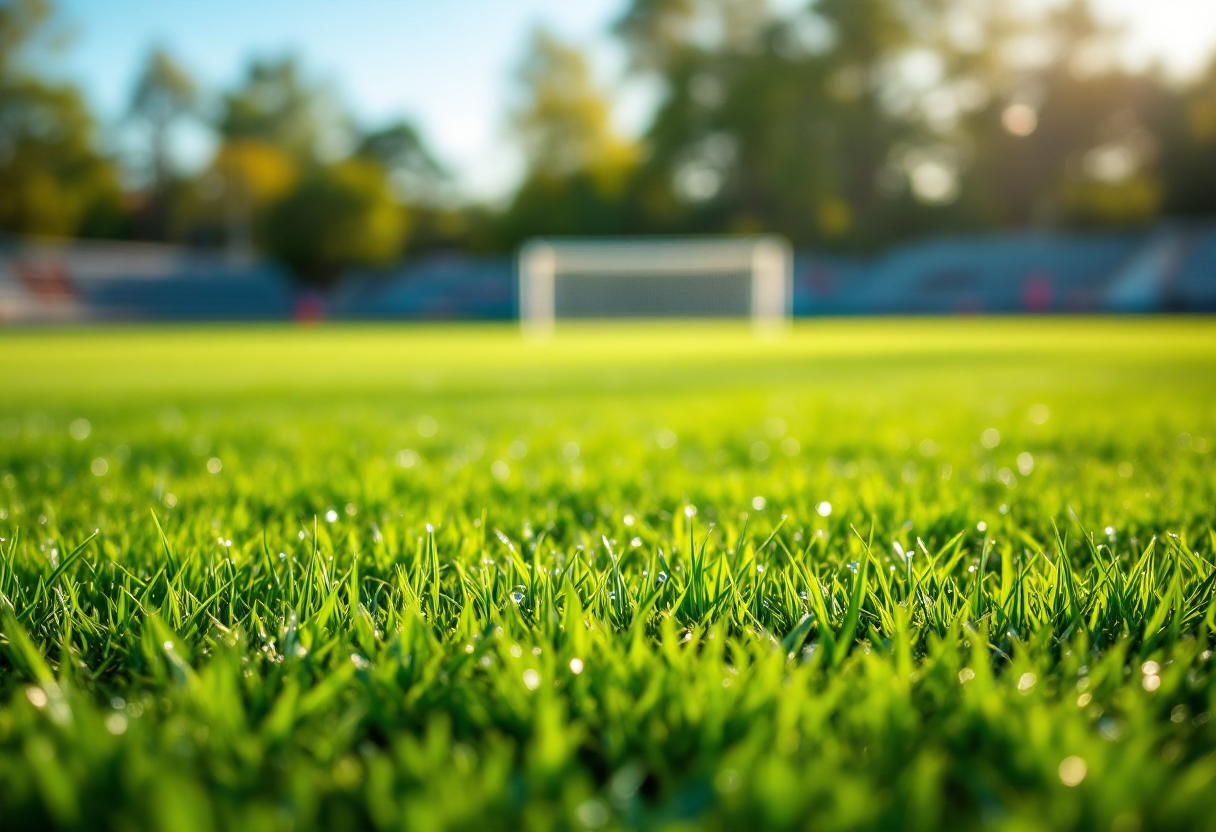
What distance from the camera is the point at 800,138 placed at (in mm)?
44094

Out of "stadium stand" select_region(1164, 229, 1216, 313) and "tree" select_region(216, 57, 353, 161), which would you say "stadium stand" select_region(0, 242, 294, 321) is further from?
"stadium stand" select_region(1164, 229, 1216, 313)

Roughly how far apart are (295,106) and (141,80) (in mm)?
10200

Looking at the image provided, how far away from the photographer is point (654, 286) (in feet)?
110

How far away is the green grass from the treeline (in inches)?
1747

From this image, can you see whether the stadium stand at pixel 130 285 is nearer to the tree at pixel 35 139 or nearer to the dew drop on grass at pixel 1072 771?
the tree at pixel 35 139

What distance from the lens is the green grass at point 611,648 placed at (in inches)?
27.9

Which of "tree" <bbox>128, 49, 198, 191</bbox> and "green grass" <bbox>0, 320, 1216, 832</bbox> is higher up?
"tree" <bbox>128, 49, 198, 191</bbox>

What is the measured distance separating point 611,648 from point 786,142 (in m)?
46.0

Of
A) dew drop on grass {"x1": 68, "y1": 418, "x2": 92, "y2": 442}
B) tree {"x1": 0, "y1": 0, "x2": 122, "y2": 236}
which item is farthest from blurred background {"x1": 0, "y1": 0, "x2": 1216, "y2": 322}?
dew drop on grass {"x1": 68, "y1": 418, "x2": 92, "y2": 442}

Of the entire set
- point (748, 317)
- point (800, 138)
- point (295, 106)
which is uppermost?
point (295, 106)

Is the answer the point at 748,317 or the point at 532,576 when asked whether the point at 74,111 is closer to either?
the point at 748,317

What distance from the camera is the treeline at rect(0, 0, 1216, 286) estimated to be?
4231cm

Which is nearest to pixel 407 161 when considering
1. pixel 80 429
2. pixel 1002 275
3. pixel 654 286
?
pixel 654 286

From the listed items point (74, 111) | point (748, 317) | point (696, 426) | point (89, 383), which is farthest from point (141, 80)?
point (696, 426)
